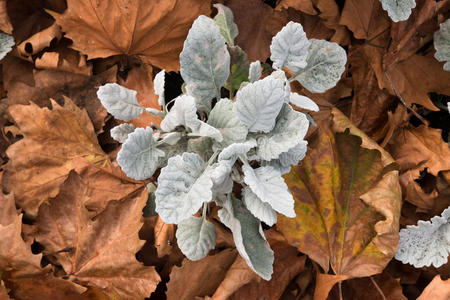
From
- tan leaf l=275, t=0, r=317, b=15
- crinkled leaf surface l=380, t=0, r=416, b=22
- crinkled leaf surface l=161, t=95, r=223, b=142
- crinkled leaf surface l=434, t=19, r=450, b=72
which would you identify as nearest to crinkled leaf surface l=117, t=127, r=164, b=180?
crinkled leaf surface l=161, t=95, r=223, b=142

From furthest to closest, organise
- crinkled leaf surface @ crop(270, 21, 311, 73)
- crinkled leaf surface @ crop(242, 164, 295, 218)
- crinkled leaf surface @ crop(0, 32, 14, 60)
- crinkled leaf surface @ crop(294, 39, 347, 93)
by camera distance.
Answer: crinkled leaf surface @ crop(0, 32, 14, 60) < crinkled leaf surface @ crop(294, 39, 347, 93) < crinkled leaf surface @ crop(270, 21, 311, 73) < crinkled leaf surface @ crop(242, 164, 295, 218)

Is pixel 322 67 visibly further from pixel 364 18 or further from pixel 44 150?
pixel 44 150

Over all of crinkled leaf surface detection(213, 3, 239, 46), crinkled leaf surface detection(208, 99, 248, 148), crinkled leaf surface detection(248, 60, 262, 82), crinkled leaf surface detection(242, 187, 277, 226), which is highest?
crinkled leaf surface detection(213, 3, 239, 46)

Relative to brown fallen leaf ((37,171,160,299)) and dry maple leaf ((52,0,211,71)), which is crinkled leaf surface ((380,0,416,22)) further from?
brown fallen leaf ((37,171,160,299))

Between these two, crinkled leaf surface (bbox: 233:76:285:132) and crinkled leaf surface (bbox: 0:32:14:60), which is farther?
crinkled leaf surface (bbox: 0:32:14:60)

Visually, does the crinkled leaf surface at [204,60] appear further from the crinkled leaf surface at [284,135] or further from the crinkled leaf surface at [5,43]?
the crinkled leaf surface at [5,43]

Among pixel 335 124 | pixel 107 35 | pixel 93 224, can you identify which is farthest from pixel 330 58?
pixel 93 224

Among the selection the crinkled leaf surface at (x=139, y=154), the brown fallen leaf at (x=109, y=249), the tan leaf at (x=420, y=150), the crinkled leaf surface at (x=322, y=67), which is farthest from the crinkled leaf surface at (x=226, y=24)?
the tan leaf at (x=420, y=150)
